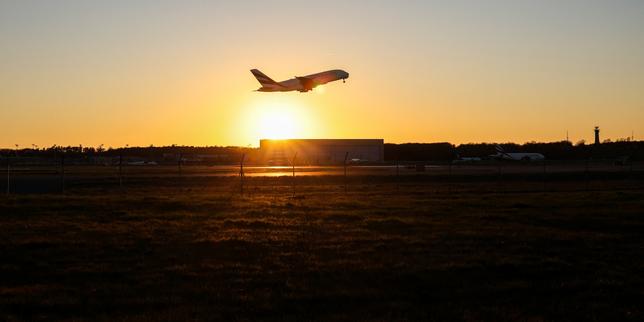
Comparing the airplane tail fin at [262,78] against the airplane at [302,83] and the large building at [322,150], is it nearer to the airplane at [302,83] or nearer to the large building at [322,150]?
the airplane at [302,83]

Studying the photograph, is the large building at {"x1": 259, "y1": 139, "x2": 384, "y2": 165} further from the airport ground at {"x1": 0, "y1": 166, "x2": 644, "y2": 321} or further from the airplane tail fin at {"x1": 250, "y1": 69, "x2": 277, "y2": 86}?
the airport ground at {"x1": 0, "y1": 166, "x2": 644, "y2": 321}

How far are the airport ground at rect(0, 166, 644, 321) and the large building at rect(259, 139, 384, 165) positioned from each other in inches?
3726

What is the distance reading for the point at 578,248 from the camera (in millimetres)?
17031

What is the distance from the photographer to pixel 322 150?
125312 mm

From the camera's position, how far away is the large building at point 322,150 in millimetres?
122500

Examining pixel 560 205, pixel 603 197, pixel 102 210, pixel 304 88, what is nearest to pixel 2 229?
pixel 102 210

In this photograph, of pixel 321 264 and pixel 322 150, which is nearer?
pixel 321 264

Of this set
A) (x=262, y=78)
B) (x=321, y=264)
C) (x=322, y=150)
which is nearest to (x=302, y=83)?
(x=262, y=78)

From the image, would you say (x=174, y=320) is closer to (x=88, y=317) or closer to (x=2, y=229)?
(x=88, y=317)

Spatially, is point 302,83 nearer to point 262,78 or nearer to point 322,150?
point 262,78

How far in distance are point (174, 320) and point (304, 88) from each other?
48362mm

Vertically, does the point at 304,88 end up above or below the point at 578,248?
above

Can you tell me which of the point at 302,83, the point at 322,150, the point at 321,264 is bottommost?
the point at 321,264

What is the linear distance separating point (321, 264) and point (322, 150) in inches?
4352
